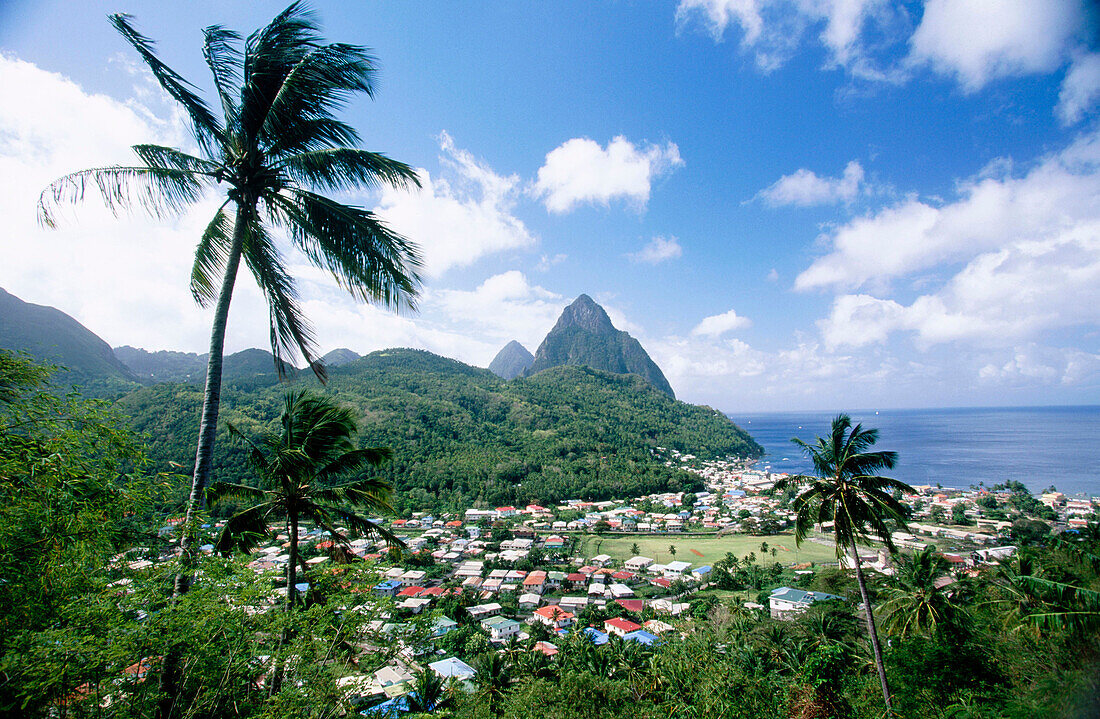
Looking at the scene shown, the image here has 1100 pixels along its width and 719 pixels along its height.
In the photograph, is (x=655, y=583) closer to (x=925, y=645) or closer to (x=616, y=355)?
(x=925, y=645)

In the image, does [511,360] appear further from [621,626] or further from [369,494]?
[369,494]

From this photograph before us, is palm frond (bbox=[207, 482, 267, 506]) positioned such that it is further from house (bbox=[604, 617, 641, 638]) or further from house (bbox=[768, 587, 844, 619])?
house (bbox=[768, 587, 844, 619])

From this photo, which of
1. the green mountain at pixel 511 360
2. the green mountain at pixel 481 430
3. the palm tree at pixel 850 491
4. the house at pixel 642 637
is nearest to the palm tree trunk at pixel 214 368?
the palm tree at pixel 850 491

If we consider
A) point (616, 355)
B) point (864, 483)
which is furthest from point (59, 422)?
point (616, 355)

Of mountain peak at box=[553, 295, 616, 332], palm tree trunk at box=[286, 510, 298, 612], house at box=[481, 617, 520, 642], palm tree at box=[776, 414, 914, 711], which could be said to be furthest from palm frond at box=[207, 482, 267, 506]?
mountain peak at box=[553, 295, 616, 332]

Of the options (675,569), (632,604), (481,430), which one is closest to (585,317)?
(481,430)

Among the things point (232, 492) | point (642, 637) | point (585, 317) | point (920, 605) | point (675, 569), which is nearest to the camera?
point (232, 492)

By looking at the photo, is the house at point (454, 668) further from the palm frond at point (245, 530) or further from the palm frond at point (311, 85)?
the palm frond at point (311, 85)
